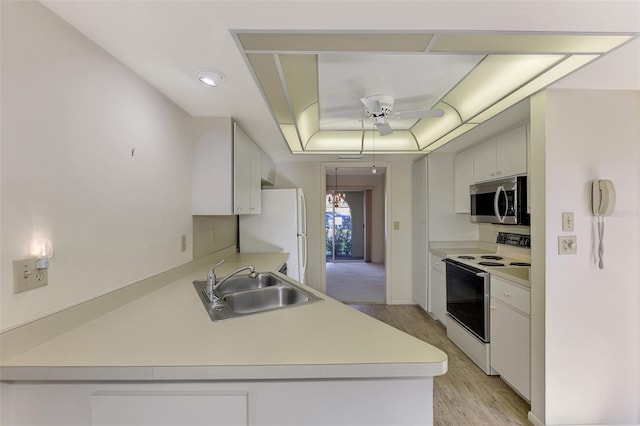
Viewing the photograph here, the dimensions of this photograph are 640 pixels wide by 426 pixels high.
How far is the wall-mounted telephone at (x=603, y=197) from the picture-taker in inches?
65.2

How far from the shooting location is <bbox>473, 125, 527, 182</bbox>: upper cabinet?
229 cm

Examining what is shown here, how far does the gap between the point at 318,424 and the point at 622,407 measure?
210 cm

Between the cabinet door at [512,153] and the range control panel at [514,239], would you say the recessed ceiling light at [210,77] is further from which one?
the range control panel at [514,239]

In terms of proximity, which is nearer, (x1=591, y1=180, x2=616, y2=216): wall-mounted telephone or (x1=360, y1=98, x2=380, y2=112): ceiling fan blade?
(x1=591, y1=180, x2=616, y2=216): wall-mounted telephone

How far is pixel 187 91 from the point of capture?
1686 mm

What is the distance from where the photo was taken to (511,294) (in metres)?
2.05

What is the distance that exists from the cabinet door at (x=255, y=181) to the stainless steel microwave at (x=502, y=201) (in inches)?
91.5

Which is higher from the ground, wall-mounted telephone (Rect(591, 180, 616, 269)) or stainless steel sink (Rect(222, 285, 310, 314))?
wall-mounted telephone (Rect(591, 180, 616, 269))

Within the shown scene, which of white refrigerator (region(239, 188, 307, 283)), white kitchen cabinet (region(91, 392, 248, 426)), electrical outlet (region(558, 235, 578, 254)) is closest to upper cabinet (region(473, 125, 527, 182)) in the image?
electrical outlet (region(558, 235, 578, 254))

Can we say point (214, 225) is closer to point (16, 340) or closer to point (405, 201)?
point (16, 340)

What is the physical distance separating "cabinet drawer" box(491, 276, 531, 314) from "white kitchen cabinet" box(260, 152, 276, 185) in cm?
255

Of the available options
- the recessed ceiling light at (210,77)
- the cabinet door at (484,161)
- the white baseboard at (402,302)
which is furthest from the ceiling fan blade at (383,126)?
the white baseboard at (402,302)

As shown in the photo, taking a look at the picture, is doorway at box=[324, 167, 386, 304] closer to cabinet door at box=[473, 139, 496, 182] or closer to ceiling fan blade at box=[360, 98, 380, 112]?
cabinet door at box=[473, 139, 496, 182]

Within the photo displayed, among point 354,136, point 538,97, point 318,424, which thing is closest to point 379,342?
point 318,424
